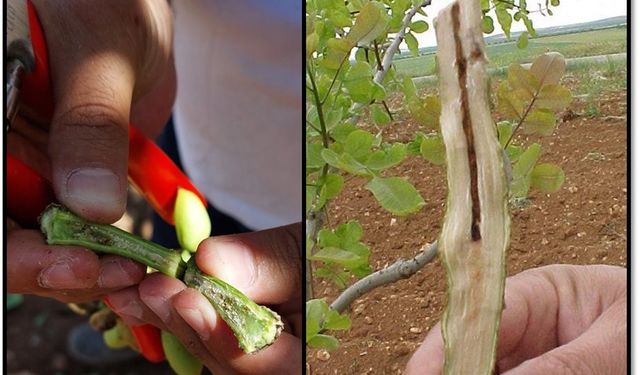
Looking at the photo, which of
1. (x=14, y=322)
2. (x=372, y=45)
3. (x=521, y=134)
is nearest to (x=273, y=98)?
(x=372, y=45)

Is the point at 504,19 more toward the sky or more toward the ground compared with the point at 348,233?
more toward the sky

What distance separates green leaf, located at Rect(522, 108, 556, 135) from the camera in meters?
0.74

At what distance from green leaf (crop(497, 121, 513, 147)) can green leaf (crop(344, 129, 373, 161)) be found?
118mm

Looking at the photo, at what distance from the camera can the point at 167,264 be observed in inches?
26.0

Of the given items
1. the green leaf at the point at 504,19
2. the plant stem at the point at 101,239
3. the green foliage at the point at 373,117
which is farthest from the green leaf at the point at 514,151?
the plant stem at the point at 101,239

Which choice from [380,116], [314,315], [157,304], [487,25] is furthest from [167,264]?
[487,25]

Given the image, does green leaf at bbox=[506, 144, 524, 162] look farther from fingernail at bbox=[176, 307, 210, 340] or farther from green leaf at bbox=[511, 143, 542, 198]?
fingernail at bbox=[176, 307, 210, 340]

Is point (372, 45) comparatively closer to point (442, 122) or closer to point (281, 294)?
point (442, 122)

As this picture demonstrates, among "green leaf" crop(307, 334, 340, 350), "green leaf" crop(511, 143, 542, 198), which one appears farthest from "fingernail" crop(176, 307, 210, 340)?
"green leaf" crop(511, 143, 542, 198)

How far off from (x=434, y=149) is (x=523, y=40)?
0.14 metres

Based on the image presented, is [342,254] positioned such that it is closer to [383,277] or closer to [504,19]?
[383,277]

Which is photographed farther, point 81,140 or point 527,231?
point 527,231

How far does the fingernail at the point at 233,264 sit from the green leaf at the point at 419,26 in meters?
0.25

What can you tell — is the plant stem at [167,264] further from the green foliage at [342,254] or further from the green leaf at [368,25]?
the green leaf at [368,25]
